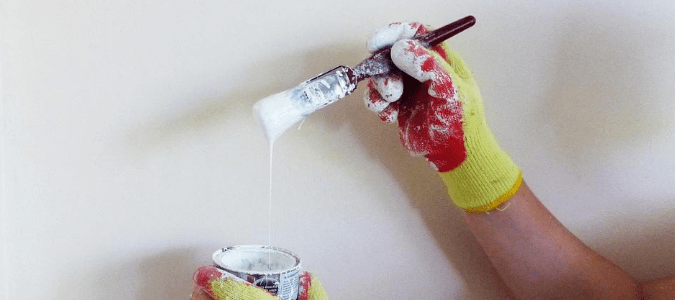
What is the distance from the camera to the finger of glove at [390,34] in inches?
31.7

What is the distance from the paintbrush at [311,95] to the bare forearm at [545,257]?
28cm

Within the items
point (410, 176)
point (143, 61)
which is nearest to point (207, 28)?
point (143, 61)

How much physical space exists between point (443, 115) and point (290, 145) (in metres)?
0.24

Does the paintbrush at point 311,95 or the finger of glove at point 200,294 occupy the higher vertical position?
the paintbrush at point 311,95

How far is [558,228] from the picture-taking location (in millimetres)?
903

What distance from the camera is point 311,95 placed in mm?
726

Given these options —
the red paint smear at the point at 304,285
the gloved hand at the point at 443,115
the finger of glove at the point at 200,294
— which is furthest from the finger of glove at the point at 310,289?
the gloved hand at the point at 443,115

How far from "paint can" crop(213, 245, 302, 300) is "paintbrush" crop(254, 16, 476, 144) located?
15 centimetres

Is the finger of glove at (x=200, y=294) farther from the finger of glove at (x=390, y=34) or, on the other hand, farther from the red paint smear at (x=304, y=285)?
the finger of glove at (x=390, y=34)

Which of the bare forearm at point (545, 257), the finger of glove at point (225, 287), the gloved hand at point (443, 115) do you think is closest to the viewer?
the finger of glove at point (225, 287)

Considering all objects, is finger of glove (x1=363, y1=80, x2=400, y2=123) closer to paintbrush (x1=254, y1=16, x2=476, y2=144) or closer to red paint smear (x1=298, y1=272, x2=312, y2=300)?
paintbrush (x1=254, y1=16, x2=476, y2=144)

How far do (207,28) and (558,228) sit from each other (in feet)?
1.91

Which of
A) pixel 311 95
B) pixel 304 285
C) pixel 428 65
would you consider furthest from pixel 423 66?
pixel 304 285

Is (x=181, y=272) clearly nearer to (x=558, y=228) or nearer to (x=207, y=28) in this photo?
(x=207, y=28)
